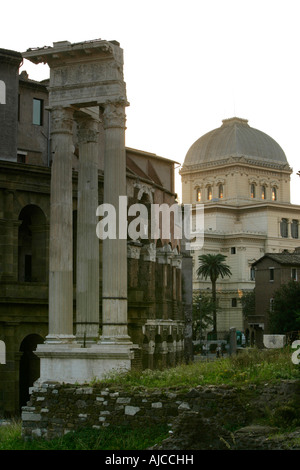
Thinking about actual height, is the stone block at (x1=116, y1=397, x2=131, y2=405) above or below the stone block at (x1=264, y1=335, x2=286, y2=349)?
below

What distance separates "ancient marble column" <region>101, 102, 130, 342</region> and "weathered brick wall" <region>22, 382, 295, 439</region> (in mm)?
4085

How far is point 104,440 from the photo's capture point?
22172 mm

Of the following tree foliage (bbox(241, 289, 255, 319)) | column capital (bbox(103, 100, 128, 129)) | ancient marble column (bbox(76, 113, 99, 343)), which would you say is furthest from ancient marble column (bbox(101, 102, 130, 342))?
tree foliage (bbox(241, 289, 255, 319))

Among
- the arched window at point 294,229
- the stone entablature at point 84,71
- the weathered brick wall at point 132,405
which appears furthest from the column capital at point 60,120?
the arched window at point 294,229

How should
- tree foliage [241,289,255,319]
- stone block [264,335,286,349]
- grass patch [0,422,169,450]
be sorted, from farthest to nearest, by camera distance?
tree foliage [241,289,255,319], stone block [264,335,286,349], grass patch [0,422,169,450]

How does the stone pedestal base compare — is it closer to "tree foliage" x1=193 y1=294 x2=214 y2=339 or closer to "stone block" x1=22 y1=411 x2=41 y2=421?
"stone block" x1=22 y1=411 x2=41 y2=421

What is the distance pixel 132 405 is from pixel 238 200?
126 meters

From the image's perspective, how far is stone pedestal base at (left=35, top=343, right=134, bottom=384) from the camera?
27.2 m

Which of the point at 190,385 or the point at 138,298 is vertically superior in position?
the point at 138,298

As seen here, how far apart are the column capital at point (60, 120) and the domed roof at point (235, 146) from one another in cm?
11844
